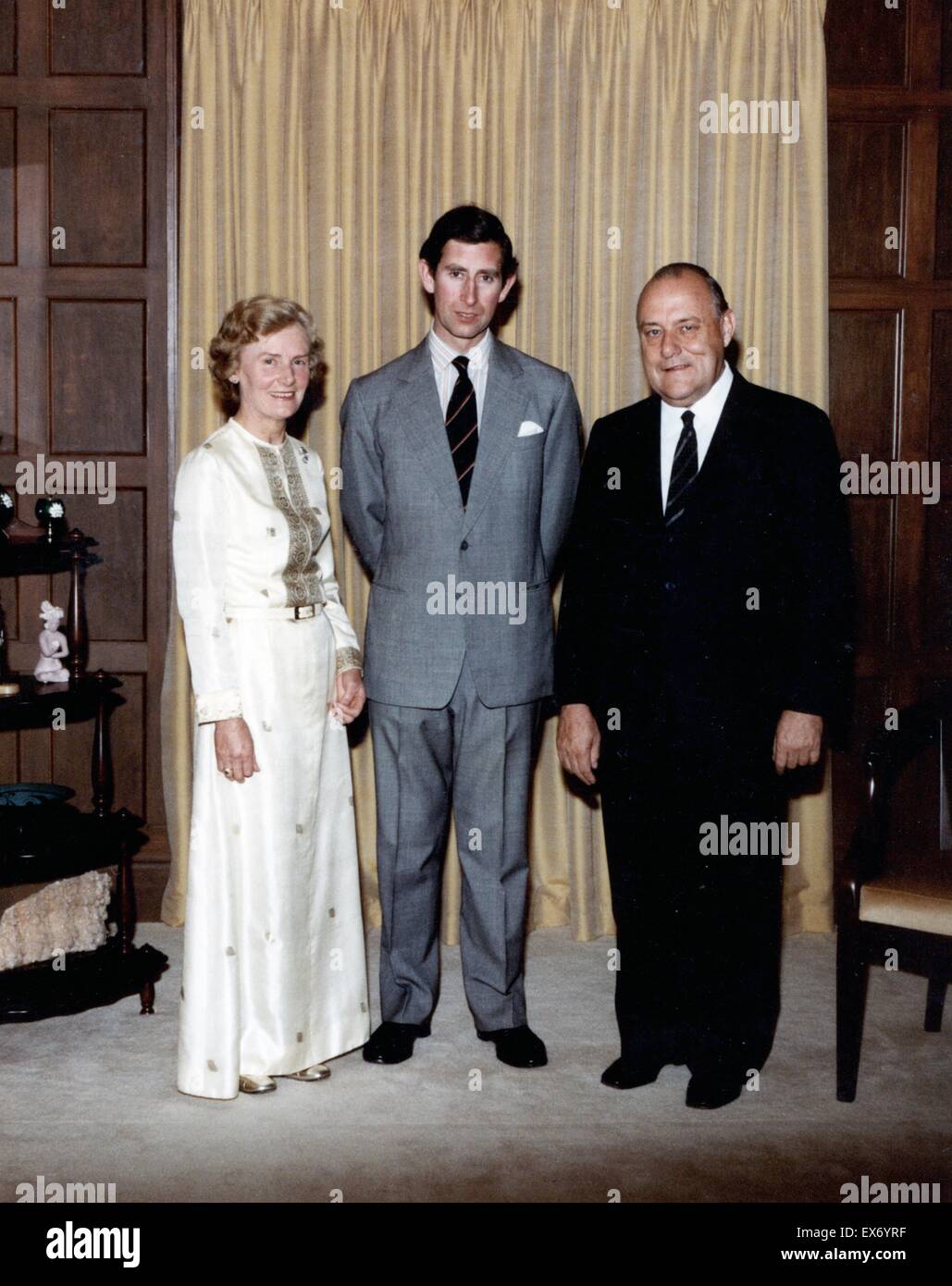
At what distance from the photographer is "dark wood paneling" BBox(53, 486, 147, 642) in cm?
399

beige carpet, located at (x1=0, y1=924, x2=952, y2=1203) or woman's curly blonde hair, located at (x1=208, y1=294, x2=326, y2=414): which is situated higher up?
woman's curly blonde hair, located at (x1=208, y1=294, x2=326, y2=414)

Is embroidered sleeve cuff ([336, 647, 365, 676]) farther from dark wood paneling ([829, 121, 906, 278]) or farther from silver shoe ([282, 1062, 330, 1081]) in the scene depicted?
dark wood paneling ([829, 121, 906, 278])

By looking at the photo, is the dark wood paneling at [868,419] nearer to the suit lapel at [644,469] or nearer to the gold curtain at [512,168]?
the gold curtain at [512,168]

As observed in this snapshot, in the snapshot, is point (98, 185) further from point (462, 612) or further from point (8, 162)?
point (462, 612)

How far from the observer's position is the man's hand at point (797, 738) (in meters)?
2.70

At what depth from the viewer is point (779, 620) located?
2.72 m

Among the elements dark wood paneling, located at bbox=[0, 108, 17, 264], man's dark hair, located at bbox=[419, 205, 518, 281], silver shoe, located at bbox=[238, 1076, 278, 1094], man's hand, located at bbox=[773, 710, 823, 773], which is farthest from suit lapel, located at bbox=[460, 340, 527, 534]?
dark wood paneling, located at bbox=[0, 108, 17, 264]

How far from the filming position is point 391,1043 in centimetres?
299

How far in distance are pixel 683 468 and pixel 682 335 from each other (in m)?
0.29

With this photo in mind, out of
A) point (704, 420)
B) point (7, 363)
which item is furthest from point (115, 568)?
point (704, 420)

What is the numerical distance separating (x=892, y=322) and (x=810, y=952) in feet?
6.67

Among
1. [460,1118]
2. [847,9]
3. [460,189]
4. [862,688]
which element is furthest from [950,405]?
[460,1118]

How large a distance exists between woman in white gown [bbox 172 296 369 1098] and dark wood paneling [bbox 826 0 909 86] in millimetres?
2204

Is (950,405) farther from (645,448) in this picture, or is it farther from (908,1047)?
(908,1047)
